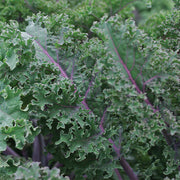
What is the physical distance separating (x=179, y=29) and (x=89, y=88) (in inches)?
29.5

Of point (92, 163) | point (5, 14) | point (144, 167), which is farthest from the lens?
point (5, 14)

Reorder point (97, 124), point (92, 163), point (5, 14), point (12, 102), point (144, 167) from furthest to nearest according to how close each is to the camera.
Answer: point (5, 14) → point (144, 167) → point (92, 163) → point (97, 124) → point (12, 102)

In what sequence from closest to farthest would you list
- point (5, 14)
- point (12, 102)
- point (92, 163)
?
point (12, 102)
point (92, 163)
point (5, 14)

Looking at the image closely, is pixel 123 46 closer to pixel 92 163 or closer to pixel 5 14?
pixel 92 163

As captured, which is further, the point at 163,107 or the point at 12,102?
the point at 163,107

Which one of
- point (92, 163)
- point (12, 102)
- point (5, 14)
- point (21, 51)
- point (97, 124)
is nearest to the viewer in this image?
point (12, 102)

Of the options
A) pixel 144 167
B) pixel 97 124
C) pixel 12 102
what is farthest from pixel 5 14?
pixel 144 167

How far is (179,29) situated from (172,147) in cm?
78

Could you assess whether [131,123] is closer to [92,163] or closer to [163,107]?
[163,107]

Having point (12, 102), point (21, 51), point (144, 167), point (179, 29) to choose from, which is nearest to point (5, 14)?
point (21, 51)

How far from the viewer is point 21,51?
145 cm

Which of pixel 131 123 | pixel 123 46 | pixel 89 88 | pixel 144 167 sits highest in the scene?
pixel 123 46

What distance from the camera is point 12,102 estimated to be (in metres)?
1.35

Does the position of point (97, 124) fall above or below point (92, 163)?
above
